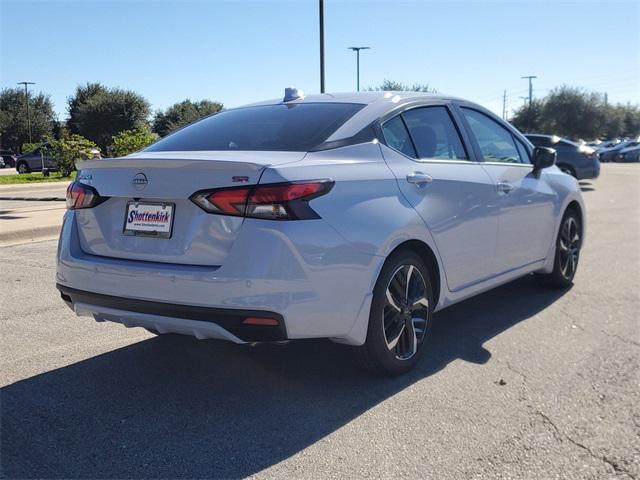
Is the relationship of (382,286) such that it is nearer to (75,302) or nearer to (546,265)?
(75,302)

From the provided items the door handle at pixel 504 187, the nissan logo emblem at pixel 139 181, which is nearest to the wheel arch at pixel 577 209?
the door handle at pixel 504 187

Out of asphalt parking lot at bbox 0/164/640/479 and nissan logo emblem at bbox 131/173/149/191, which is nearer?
asphalt parking lot at bbox 0/164/640/479

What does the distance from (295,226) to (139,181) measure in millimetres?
878

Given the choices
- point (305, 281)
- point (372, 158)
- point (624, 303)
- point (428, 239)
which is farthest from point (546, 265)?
point (305, 281)

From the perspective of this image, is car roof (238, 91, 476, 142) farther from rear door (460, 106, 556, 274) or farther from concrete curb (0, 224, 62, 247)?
concrete curb (0, 224, 62, 247)

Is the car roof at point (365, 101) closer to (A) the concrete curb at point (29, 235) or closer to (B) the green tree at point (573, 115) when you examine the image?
(A) the concrete curb at point (29, 235)

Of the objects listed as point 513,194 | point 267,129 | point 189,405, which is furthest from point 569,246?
point 189,405

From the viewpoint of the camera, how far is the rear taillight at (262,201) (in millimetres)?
3162

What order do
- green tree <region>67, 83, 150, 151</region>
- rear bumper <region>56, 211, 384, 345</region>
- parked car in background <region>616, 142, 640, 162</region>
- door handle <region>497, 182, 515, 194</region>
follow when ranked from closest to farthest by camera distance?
1. rear bumper <region>56, 211, 384, 345</region>
2. door handle <region>497, 182, 515, 194</region>
3. parked car in background <region>616, 142, 640, 162</region>
4. green tree <region>67, 83, 150, 151</region>

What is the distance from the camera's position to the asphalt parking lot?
2875 millimetres

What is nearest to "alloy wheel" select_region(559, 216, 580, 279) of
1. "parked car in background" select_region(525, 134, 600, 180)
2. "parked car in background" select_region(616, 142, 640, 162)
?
"parked car in background" select_region(525, 134, 600, 180)

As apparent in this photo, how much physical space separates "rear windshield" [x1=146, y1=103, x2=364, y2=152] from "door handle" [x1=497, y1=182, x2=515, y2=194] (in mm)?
1337

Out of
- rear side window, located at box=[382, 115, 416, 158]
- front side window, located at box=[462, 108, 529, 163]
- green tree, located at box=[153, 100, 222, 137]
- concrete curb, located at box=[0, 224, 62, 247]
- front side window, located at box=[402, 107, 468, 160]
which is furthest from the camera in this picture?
green tree, located at box=[153, 100, 222, 137]

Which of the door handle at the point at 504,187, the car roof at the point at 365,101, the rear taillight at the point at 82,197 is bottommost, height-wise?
the door handle at the point at 504,187
